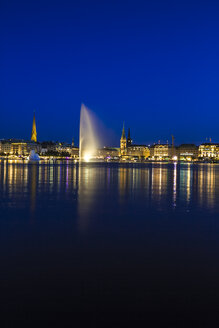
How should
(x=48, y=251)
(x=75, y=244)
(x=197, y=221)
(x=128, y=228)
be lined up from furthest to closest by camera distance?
(x=197, y=221) < (x=128, y=228) < (x=75, y=244) < (x=48, y=251)

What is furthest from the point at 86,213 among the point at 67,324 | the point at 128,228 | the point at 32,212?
the point at 67,324

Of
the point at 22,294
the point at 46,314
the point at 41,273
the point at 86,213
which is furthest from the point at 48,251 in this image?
the point at 86,213

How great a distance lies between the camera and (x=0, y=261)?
5742mm

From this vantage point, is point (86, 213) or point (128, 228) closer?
point (128, 228)

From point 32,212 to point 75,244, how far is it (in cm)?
433

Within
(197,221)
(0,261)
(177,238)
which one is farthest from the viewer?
(197,221)


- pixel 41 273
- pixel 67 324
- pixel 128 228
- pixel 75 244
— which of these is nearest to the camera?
pixel 67 324

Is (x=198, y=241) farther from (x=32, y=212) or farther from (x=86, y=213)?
(x=32, y=212)

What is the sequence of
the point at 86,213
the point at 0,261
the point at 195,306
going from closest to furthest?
the point at 195,306
the point at 0,261
the point at 86,213

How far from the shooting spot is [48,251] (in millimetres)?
6445

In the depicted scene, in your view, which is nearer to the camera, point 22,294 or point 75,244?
point 22,294

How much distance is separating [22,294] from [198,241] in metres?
4.44

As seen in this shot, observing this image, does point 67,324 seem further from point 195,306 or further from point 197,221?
point 197,221

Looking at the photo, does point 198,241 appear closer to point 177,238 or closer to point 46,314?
point 177,238
